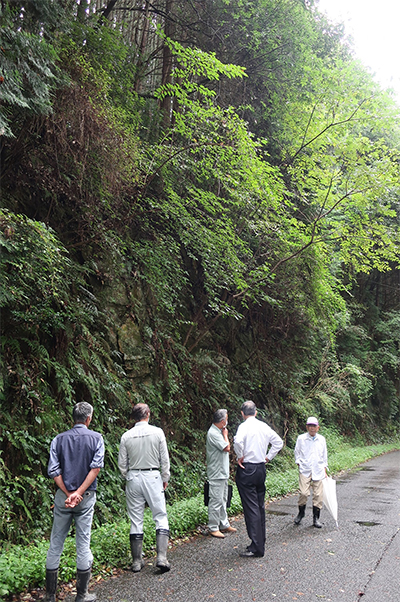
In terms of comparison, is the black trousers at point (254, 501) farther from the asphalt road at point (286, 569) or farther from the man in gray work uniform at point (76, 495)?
the man in gray work uniform at point (76, 495)

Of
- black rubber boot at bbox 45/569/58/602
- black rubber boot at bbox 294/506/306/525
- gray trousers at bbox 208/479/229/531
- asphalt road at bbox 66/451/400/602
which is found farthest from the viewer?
black rubber boot at bbox 294/506/306/525

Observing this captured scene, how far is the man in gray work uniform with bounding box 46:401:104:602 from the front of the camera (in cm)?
420

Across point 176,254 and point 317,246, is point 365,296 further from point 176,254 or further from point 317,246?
point 176,254

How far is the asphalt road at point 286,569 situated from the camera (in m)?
4.46

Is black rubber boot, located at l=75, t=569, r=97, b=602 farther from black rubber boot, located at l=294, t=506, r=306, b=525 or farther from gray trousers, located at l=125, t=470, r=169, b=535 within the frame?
black rubber boot, located at l=294, t=506, r=306, b=525

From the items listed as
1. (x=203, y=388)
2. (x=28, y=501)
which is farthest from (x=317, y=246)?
(x=28, y=501)

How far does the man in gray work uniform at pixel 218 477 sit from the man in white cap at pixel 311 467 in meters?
1.48

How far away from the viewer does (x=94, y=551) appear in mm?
5188

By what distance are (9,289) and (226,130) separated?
7.22 metres

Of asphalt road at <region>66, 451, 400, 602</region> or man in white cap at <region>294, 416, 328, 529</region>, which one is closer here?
asphalt road at <region>66, 451, 400, 602</region>

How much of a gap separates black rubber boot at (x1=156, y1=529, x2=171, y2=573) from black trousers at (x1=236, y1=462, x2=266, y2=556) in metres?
1.23

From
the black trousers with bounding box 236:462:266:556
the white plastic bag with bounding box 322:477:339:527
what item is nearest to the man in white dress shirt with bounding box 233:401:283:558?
the black trousers with bounding box 236:462:266:556

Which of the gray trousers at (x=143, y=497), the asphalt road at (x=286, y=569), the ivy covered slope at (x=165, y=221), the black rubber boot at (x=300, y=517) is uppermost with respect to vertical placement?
the ivy covered slope at (x=165, y=221)

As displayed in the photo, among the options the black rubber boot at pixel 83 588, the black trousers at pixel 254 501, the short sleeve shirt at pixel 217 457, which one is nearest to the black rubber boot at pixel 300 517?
the short sleeve shirt at pixel 217 457
